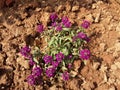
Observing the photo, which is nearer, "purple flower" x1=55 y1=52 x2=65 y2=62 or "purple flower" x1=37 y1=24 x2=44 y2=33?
"purple flower" x1=55 y1=52 x2=65 y2=62

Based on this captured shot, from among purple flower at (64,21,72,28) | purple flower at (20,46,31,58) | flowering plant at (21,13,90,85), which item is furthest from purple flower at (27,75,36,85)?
purple flower at (64,21,72,28)

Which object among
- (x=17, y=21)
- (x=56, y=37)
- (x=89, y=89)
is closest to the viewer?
(x=89, y=89)

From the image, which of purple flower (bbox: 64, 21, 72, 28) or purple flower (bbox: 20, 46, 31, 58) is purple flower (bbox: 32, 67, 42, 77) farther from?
purple flower (bbox: 64, 21, 72, 28)

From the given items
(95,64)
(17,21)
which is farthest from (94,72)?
(17,21)

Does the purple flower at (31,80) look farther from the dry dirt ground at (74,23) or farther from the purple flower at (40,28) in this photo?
the purple flower at (40,28)

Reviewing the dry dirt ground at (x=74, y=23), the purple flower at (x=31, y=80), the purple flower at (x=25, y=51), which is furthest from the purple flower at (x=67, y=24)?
the purple flower at (x=31, y=80)

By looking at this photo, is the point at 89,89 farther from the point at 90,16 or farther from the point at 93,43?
the point at 90,16

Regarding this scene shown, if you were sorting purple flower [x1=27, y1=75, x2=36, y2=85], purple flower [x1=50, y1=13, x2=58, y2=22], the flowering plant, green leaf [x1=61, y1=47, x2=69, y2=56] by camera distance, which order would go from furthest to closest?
purple flower [x1=50, y1=13, x2=58, y2=22]
green leaf [x1=61, y1=47, x2=69, y2=56]
the flowering plant
purple flower [x1=27, y1=75, x2=36, y2=85]
